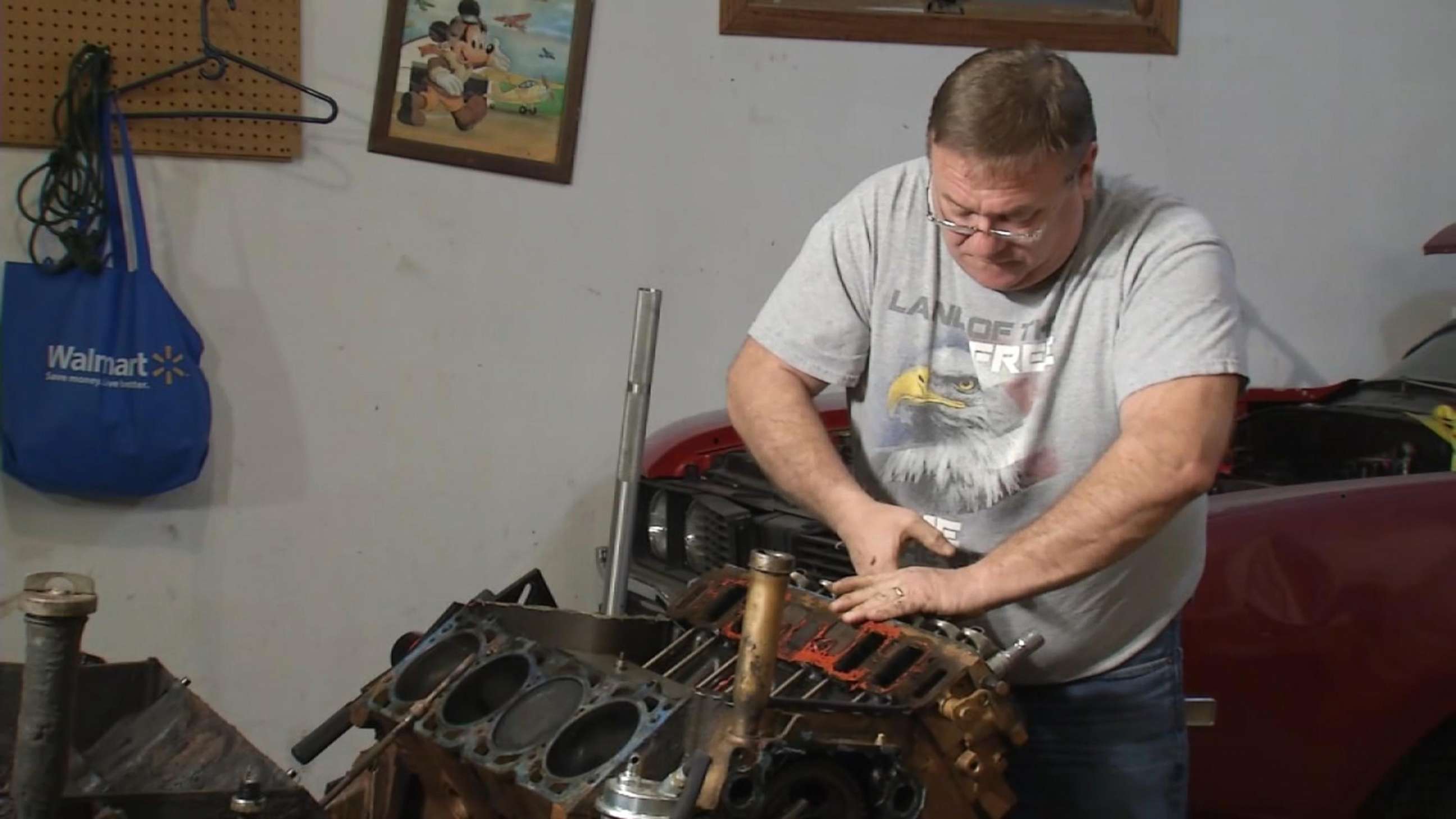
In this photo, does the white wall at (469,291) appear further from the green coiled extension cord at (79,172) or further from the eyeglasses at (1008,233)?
the eyeglasses at (1008,233)

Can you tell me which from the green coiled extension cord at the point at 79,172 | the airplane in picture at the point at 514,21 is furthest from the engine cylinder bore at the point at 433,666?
the airplane in picture at the point at 514,21

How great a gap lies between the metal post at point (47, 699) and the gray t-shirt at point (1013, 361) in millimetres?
885

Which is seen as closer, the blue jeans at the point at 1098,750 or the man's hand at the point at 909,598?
the man's hand at the point at 909,598

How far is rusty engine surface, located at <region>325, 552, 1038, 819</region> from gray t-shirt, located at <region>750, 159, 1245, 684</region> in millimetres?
238

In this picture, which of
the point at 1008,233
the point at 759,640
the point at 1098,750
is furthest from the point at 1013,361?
the point at 759,640

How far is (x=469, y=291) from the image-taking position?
3477mm

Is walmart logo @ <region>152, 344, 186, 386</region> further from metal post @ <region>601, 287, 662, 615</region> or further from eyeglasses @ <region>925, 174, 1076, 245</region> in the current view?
eyeglasses @ <region>925, 174, 1076, 245</region>

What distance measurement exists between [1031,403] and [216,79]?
224cm

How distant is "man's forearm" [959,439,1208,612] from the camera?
1.54 meters

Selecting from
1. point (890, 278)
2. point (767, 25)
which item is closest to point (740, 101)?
point (767, 25)

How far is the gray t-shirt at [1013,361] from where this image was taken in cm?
170

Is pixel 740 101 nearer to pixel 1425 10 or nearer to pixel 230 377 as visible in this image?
pixel 230 377

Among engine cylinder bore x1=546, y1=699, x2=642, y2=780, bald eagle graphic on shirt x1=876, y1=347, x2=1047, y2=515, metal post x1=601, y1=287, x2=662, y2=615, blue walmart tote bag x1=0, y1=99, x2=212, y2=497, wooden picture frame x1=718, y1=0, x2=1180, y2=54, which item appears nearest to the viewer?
engine cylinder bore x1=546, y1=699, x2=642, y2=780

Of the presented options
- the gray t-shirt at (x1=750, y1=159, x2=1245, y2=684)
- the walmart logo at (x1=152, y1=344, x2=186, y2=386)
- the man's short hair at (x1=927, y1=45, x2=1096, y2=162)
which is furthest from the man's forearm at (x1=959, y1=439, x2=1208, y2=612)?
the walmart logo at (x1=152, y1=344, x2=186, y2=386)
